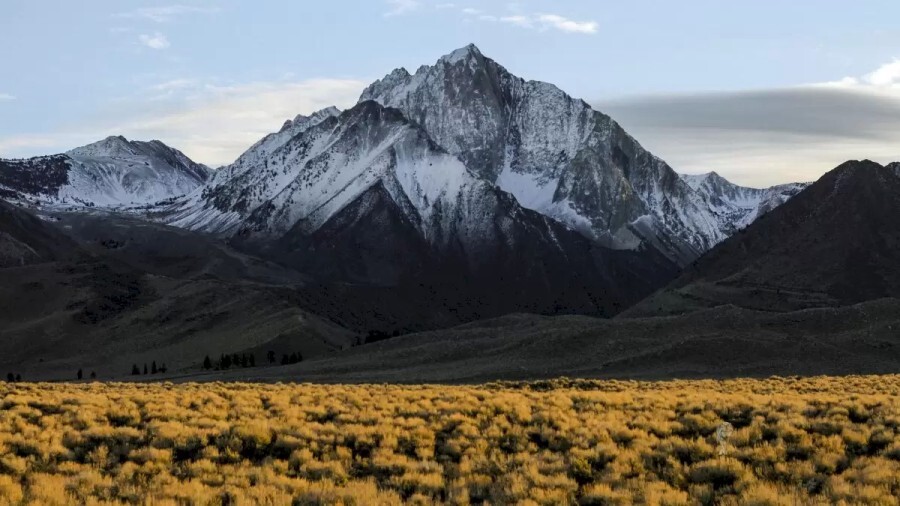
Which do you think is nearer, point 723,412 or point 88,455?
point 88,455

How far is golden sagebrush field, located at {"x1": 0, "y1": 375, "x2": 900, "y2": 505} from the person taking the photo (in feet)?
55.6

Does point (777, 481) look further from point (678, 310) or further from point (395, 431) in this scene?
point (678, 310)

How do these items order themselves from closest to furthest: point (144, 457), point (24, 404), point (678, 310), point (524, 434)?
point (144, 457) → point (524, 434) → point (24, 404) → point (678, 310)

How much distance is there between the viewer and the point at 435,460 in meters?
20.7

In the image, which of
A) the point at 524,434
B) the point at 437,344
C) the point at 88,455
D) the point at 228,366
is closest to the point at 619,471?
the point at 524,434

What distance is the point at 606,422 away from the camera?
80.1 feet

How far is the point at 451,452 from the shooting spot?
21547 millimetres

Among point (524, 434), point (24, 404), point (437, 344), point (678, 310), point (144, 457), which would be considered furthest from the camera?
point (678, 310)

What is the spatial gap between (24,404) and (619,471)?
65.9ft

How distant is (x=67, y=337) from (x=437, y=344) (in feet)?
382

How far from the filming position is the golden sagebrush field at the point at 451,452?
17.0 m

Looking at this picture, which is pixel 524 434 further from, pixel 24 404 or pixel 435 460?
pixel 24 404

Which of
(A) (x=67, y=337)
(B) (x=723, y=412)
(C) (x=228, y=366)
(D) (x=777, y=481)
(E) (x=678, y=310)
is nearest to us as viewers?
(D) (x=777, y=481)

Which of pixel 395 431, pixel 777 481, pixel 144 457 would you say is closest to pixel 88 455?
pixel 144 457
